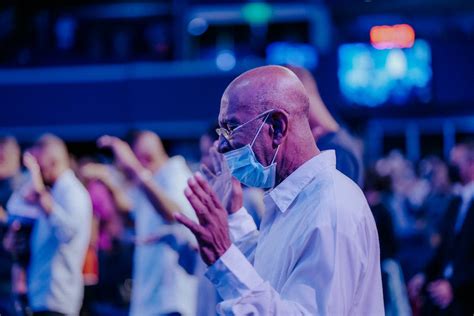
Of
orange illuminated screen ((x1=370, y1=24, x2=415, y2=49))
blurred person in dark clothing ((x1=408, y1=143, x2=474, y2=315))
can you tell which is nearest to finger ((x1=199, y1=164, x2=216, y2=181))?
blurred person in dark clothing ((x1=408, y1=143, x2=474, y2=315))

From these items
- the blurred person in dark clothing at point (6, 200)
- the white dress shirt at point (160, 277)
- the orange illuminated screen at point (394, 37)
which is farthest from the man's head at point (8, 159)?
the orange illuminated screen at point (394, 37)

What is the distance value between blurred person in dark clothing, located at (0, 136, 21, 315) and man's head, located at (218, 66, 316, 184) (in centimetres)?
290

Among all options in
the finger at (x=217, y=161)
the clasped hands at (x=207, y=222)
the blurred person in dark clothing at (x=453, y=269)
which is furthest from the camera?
the blurred person in dark clothing at (x=453, y=269)

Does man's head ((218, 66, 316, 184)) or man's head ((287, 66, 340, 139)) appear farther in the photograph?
man's head ((287, 66, 340, 139))

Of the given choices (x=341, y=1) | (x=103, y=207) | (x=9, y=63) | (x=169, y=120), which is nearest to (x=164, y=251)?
(x=103, y=207)

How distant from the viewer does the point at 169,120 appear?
58.7ft

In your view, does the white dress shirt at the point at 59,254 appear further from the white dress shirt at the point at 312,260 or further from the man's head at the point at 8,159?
the white dress shirt at the point at 312,260

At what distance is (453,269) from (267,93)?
3452 millimetres

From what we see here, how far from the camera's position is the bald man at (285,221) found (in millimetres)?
2184

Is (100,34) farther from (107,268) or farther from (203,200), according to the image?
(203,200)

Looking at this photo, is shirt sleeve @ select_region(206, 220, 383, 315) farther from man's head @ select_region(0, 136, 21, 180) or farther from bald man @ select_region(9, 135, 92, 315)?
man's head @ select_region(0, 136, 21, 180)

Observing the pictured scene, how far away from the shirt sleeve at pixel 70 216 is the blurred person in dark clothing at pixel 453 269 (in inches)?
90.8

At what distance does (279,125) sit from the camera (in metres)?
2.41

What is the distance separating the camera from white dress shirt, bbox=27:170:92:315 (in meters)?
5.50
